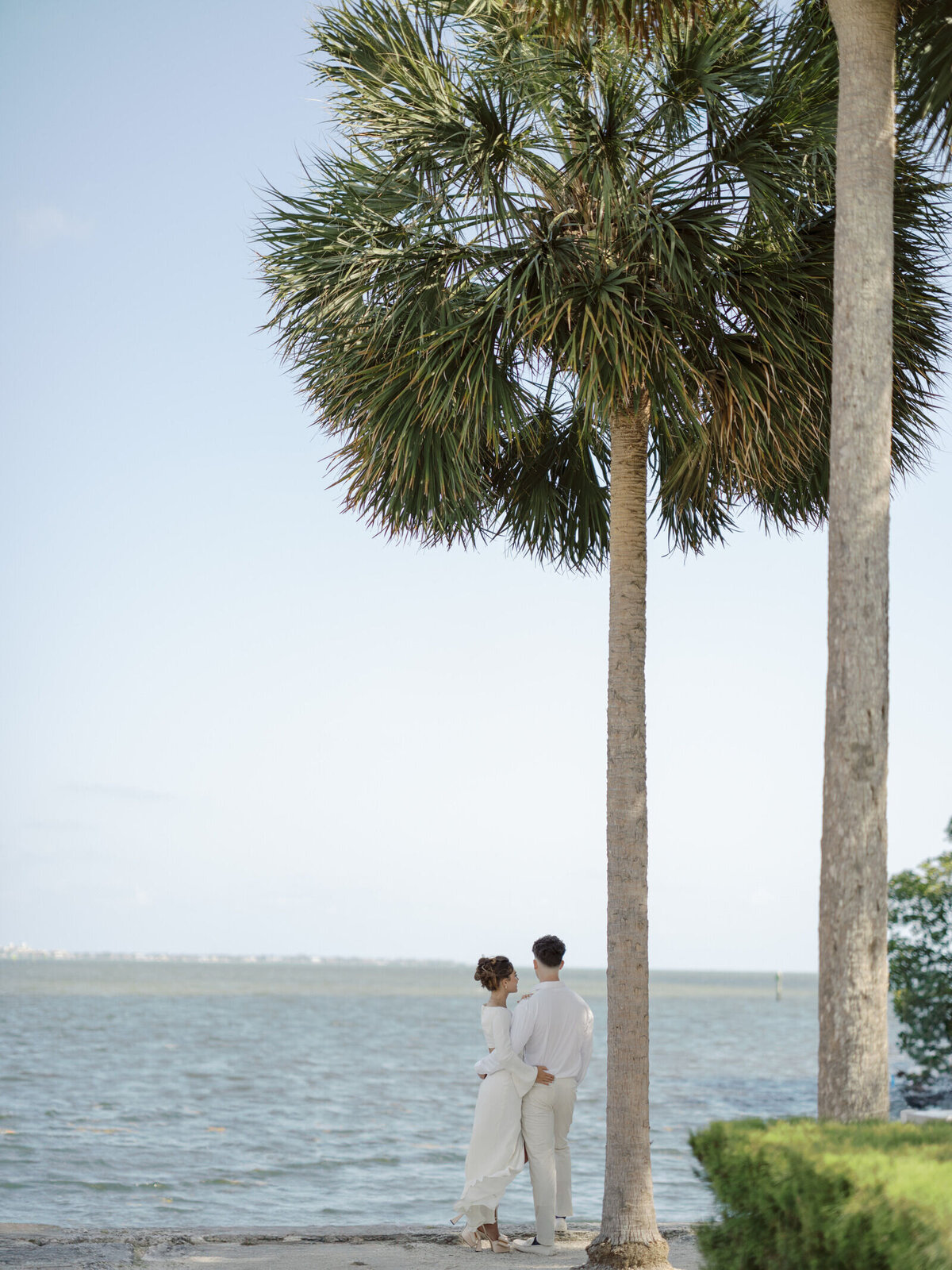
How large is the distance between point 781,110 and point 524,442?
2582 mm

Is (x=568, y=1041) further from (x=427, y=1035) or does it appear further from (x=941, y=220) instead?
(x=427, y=1035)

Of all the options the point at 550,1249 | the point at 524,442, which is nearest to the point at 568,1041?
the point at 550,1249

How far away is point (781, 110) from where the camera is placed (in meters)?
6.36

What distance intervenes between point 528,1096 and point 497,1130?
0.27 meters

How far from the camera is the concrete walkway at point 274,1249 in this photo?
629 cm

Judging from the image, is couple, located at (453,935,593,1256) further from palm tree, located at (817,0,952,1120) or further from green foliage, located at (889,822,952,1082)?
green foliage, located at (889,822,952,1082)

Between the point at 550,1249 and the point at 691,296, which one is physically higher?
the point at 691,296

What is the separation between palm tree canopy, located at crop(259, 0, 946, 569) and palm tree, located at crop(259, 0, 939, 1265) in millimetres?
15

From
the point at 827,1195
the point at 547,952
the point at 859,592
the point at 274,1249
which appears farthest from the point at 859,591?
the point at 274,1249

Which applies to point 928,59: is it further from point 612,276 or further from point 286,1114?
point 286,1114

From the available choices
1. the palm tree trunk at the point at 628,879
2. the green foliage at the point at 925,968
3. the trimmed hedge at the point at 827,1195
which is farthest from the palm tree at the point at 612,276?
the green foliage at the point at 925,968

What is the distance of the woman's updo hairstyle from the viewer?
7.07 metres

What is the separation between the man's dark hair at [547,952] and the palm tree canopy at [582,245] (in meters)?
2.67

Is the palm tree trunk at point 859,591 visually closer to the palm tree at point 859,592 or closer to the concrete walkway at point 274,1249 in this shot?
the palm tree at point 859,592
